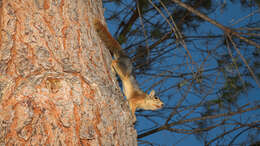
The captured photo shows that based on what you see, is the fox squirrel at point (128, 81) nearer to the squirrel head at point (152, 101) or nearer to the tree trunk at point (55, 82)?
the squirrel head at point (152, 101)

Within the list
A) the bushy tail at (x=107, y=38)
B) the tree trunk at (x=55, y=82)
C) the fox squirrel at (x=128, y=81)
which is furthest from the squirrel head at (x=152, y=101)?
the tree trunk at (x=55, y=82)

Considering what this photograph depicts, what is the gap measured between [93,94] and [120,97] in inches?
5.3

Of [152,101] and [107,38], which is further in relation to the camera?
[152,101]

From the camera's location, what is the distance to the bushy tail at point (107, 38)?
3.93 feet

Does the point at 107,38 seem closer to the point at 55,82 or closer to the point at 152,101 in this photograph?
the point at 55,82

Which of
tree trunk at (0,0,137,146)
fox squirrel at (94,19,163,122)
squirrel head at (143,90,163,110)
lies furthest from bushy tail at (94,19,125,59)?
squirrel head at (143,90,163,110)

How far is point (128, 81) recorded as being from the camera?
6.00 ft

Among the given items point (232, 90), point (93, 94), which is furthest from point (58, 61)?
point (232, 90)

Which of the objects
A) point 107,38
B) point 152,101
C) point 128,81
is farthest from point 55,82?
point 152,101

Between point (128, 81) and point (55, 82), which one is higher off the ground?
point (128, 81)

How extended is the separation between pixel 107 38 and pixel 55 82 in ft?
1.88

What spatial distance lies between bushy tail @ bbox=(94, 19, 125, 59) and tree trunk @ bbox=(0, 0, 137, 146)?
0.12m

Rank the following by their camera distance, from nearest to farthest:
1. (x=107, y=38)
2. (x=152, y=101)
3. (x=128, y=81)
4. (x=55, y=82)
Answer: (x=55, y=82) → (x=107, y=38) → (x=128, y=81) → (x=152, y=101)

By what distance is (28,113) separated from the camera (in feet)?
2.43
